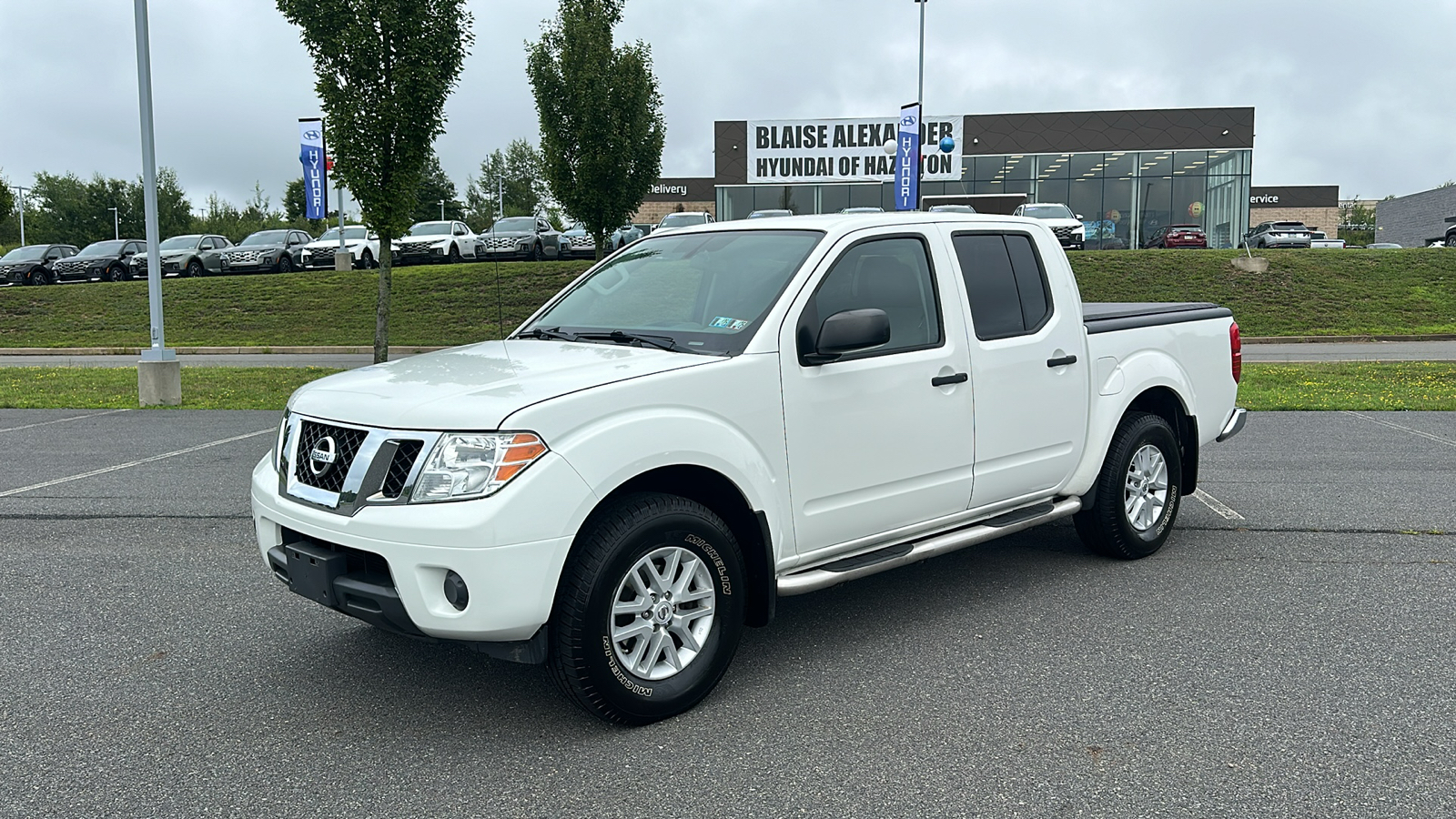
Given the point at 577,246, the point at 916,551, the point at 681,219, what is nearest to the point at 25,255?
the point at 577,246

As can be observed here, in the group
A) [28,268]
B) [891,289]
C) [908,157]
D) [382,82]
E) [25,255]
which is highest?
[908,157]

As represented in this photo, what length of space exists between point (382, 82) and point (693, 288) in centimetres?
1201

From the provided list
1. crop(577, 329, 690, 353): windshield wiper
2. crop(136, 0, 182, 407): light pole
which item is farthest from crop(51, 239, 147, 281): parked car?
crop(577, 329, 690, 353): windshield wiper

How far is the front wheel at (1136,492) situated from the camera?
579 cm

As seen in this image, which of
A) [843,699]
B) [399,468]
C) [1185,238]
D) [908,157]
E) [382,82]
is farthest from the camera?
[1185,238]

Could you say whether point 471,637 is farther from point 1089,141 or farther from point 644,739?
point 1089,141

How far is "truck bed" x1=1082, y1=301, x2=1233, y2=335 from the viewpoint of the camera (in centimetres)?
584

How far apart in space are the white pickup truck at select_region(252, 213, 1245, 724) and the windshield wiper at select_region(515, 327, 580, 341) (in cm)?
2

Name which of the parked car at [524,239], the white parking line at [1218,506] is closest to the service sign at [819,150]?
the parked car at [524,239]

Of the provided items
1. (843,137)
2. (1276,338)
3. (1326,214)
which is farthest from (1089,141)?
(1326,214)

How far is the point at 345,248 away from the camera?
33719 mm

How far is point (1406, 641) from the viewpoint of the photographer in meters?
4.64

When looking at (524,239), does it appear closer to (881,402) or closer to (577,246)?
(577,246)

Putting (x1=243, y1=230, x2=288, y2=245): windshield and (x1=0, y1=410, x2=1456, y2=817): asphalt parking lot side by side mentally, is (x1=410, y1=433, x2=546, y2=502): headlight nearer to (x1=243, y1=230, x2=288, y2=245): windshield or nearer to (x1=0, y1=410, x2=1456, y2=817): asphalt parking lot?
(x1=0, y1=410, x2=1456, y2=817): asphalt parking lot
